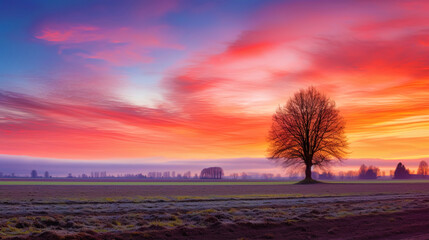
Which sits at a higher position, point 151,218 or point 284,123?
point 284,123

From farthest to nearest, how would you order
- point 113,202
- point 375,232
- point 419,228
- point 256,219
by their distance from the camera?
point 113,202
point 256,219
point 419,228
point 375,232

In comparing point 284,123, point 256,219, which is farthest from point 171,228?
point 284,123

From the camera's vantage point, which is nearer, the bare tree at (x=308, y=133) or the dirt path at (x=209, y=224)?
the dirt path at (x=209, y=224)

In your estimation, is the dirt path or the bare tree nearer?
the dirt path

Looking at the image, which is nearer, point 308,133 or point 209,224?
point 209,224

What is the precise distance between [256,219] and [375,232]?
5805 millimetres

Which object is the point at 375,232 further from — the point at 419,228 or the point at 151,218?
the point at 151,218

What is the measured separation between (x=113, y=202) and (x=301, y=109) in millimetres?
51011

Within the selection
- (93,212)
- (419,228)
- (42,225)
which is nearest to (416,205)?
(419,228)

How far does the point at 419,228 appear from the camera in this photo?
18375 mm

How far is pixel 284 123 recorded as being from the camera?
236ft

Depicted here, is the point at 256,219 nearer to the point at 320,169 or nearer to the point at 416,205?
the point at 416,205

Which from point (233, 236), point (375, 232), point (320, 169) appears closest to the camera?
point (233, 236)

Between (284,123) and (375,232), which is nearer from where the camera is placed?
(375,232)
